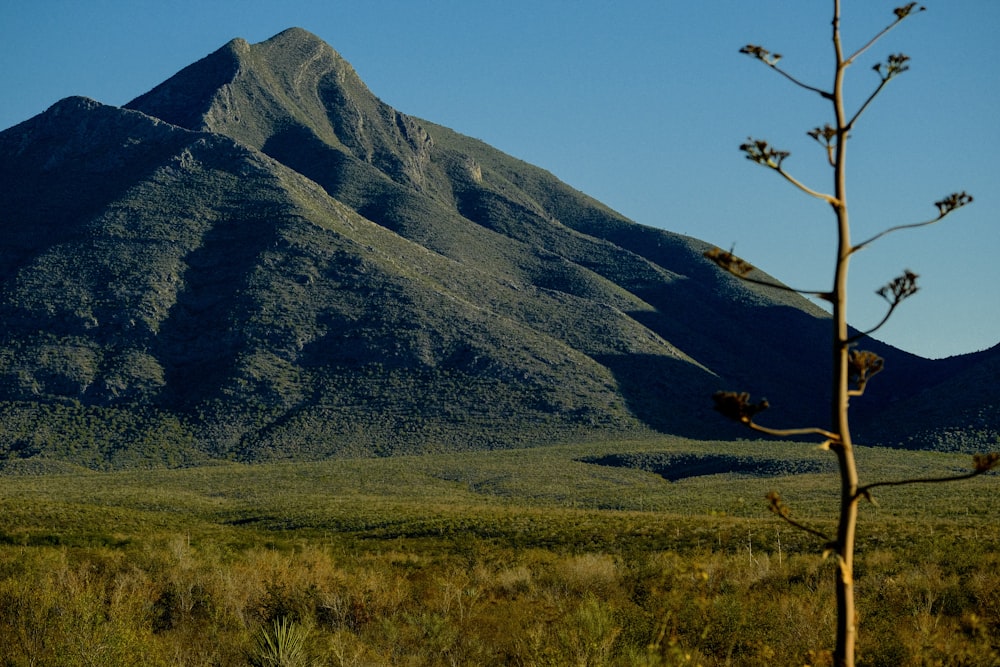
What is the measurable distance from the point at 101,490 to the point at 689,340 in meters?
94.6

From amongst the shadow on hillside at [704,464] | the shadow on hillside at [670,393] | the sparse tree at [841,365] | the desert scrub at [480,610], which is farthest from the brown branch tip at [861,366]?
the shadow on hillside at [670,393]

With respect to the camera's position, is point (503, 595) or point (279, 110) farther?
point (279, 110)

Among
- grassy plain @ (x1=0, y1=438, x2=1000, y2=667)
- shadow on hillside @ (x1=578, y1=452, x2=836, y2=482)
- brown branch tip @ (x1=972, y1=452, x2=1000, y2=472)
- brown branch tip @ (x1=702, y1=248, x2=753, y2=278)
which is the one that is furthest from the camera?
shadow on hillside @ (x1=578, y1=452, x2=836, y2=482)

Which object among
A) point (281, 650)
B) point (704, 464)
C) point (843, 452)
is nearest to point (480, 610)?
point (281, 650)

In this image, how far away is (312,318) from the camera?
11088cm

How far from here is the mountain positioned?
96000mm

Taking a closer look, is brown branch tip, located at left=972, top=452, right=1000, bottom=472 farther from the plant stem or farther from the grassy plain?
the grassy plain

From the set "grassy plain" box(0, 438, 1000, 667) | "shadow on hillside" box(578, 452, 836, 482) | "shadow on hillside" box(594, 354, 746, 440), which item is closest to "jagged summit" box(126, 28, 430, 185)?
"shadow on hillside" box(594, 354, 746, 440)

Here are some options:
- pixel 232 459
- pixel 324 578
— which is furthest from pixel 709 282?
pixel 324 578

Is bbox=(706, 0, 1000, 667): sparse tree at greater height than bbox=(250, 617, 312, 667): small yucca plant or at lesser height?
greater

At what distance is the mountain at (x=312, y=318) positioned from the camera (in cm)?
9600

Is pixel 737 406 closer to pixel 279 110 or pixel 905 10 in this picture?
pixel 905 10

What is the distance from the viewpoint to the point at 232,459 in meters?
89.1

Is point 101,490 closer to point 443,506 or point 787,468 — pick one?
point 443,506
